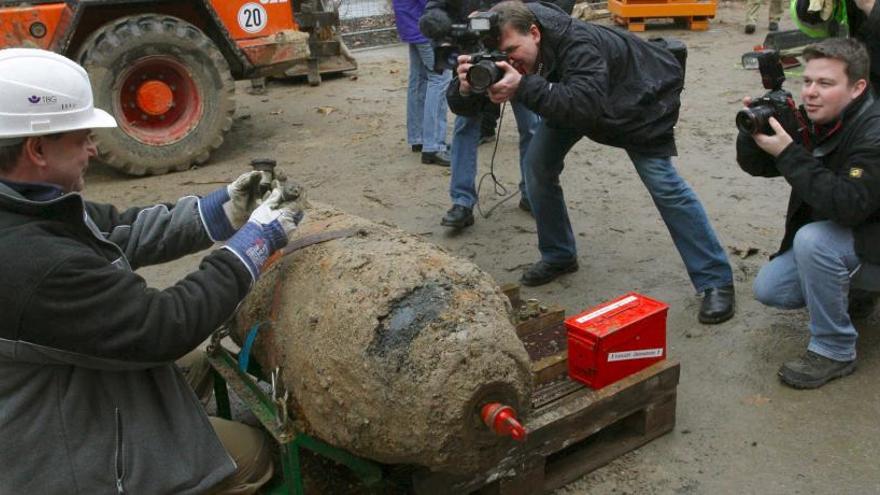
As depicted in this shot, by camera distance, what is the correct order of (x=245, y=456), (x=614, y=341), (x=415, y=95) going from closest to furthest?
(x=245, y=456) → (x=614, y=341) → (x=415, y=95)

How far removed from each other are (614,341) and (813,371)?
101 centimetres

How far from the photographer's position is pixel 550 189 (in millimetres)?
4211

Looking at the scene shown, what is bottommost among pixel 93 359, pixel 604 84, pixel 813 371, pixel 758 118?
pixel 813 371

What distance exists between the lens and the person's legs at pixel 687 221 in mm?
3764

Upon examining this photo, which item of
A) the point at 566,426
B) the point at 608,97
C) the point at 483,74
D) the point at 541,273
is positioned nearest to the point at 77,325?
the point at 566,426

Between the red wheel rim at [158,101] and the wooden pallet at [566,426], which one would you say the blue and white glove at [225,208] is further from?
the red wheel rim at [158,101]

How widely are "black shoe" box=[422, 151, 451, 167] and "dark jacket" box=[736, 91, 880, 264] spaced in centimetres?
342

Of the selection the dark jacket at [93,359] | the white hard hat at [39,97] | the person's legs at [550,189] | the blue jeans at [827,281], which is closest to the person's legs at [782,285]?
the blue jeans at [827,281]

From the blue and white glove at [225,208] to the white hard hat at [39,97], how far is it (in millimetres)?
668

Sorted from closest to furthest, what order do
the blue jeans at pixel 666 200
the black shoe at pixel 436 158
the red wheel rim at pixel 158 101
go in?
the blue jeans at pixel 666 200 < the red wheel rim at pixel 158 101 < the black shoe at pixel 436 158

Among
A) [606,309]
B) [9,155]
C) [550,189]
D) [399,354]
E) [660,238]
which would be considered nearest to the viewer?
[9,155]

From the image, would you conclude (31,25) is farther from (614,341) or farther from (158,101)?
(614,341)

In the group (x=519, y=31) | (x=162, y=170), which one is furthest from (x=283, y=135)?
(x=519, y=31)

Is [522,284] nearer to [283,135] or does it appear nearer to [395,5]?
[395,5]
